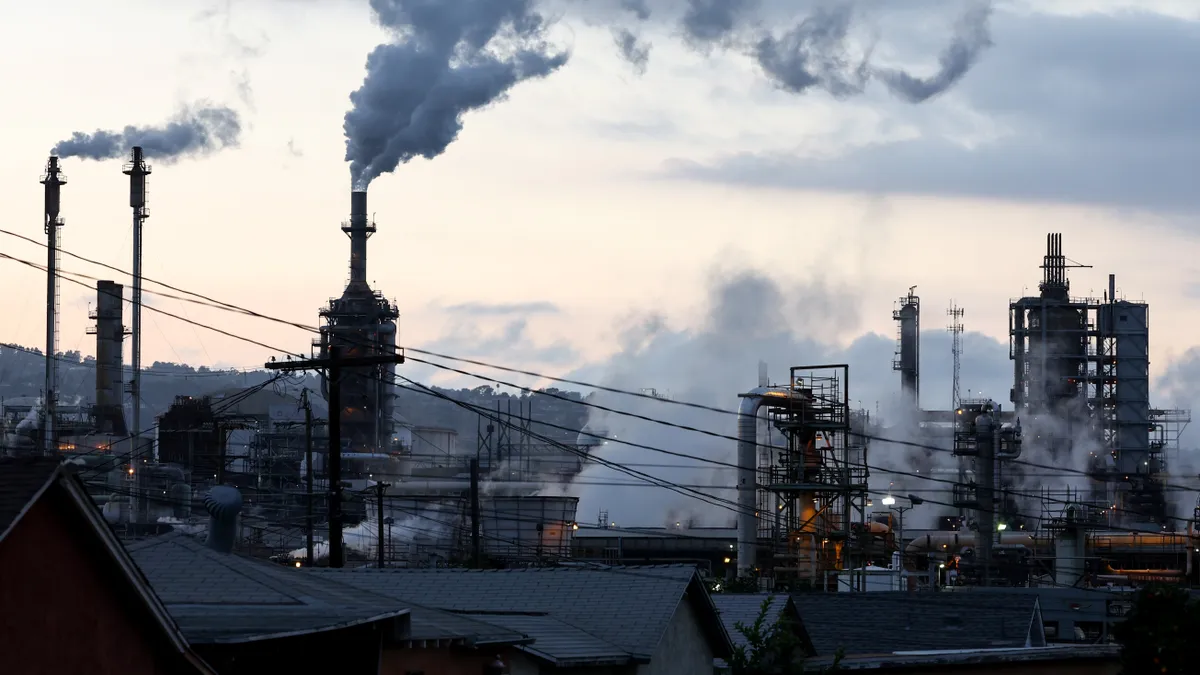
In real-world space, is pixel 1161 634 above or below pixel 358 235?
below

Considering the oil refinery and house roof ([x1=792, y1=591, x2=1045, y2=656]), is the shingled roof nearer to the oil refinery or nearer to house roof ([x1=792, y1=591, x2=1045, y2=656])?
house roof ([x1=792, y1=591, x2=1045, y2=656])

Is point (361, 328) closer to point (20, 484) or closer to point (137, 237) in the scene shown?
point (137, 237)

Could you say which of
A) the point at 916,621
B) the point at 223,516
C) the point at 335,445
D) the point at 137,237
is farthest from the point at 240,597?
the point at 137,237

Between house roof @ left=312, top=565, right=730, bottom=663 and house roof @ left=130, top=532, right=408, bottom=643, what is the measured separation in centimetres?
344

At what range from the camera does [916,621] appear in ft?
115

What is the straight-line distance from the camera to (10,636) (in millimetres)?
10492

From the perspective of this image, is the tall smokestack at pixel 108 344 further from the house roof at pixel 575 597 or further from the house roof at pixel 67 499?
the house roof at pixel 67 499

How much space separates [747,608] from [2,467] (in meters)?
20.7

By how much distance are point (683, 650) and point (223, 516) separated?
7194mm

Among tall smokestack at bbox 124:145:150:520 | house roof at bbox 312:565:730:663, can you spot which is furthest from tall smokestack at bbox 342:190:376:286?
house roof at bbox 312:565:730:663

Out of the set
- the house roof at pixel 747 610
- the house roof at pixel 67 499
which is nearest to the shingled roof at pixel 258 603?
the house roof at pixel 67 499

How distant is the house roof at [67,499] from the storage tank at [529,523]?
56449 millimetres

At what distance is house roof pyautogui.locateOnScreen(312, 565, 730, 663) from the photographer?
22.1 metres

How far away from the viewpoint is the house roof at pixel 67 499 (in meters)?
10.6
